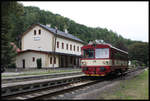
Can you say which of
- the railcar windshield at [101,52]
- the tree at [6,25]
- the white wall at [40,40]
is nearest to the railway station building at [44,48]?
the white wall at [40,40]

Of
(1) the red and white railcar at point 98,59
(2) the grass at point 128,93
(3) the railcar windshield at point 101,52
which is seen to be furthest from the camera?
(3) the railcar windshield at point 101,52

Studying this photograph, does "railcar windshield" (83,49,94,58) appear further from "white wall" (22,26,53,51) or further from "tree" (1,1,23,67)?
"white wall" (22,26,53,51)

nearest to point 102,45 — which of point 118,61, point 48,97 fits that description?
point 118,61

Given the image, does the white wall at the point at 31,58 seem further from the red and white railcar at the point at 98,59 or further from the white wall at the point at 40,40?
the red and white railcar at the point at 98,59

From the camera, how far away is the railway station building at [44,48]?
39.6 metres

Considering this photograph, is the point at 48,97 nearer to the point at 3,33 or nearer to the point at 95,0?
the point at 3,33

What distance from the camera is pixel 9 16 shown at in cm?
843

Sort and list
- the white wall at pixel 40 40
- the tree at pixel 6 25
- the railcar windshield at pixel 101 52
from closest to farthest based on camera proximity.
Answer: the tree at pixel 6 25
the railcar windshield at pixel 101 52
the white wall at pixel 40 40

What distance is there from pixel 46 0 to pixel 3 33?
8.95 ft

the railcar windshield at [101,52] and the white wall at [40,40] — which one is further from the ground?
the white wall at [40,40]

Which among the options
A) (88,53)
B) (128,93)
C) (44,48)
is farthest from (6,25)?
(44,48)

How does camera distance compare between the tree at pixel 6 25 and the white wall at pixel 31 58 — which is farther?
the white wall at pixel 31 58

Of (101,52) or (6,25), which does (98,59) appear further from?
(6,25)

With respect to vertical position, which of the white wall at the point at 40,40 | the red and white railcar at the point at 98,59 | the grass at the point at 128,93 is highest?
the white wall at the point at 40,40
